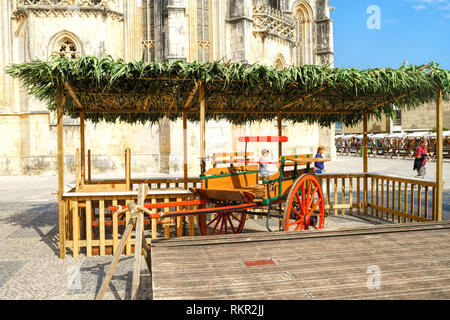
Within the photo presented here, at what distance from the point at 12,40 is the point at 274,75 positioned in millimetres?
20453

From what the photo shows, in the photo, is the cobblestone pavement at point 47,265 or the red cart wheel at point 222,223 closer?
the cobblestone pavement at point 47,265

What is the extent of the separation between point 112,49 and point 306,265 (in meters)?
21.6

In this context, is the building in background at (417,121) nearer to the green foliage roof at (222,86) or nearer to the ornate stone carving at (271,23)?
the ornate stone carving at (271,23)

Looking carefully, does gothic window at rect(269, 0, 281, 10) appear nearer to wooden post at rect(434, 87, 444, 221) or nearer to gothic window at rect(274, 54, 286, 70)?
gothic window at rect(274, 54, 286, 70)

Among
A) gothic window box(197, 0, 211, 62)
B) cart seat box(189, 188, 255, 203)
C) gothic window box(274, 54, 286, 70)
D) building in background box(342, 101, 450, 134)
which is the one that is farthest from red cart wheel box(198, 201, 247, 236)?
building in background box(342, 101, 450, 134)

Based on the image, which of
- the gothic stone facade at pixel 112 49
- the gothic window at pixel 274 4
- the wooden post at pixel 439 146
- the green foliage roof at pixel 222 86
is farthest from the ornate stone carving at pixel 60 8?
the wooden post at pixel 439 146

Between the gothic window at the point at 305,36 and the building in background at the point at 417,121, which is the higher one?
the gothic window at the point at 305,36

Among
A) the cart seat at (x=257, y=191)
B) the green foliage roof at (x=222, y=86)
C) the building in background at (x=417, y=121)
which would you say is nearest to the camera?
the green foliage roof at (x=222, y=86)

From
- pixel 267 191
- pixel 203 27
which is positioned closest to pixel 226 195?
pixel 267 191

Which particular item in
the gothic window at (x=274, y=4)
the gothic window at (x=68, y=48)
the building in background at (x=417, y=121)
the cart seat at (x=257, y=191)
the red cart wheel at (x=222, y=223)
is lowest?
the red cart wheel at (x=222, y=223)

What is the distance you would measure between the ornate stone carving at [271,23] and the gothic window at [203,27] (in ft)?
13.2

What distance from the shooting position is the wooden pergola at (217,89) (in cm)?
618

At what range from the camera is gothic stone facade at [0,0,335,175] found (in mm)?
21469

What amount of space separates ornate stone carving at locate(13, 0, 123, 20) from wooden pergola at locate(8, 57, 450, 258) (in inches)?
560
